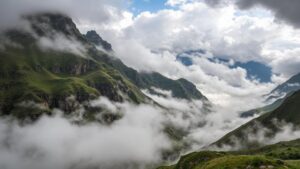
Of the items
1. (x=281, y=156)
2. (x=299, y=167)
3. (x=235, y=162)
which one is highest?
(x=281, y=156)

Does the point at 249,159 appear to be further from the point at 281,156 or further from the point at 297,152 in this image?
the point at 297,152

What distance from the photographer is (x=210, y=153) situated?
17212cm

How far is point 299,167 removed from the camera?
310 feet

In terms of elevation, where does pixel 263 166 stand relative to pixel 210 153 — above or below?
below

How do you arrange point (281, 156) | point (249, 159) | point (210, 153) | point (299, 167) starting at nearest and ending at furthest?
point (299, 167), point (249, 159), point (281, 156), point (210, 153)

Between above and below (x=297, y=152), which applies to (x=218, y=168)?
below

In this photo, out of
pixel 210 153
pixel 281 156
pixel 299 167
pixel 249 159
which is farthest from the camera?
pixel 210 153

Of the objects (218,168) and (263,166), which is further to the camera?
(218,168)

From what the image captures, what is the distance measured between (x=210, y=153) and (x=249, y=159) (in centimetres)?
6805

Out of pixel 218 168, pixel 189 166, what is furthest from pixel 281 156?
pixel 218 168

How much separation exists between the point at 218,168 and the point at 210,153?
61.3 meters

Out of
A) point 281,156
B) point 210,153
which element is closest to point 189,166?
point 210,153

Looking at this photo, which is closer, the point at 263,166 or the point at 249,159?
the point at 263,166

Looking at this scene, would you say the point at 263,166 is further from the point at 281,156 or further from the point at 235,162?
the point at 281,156
